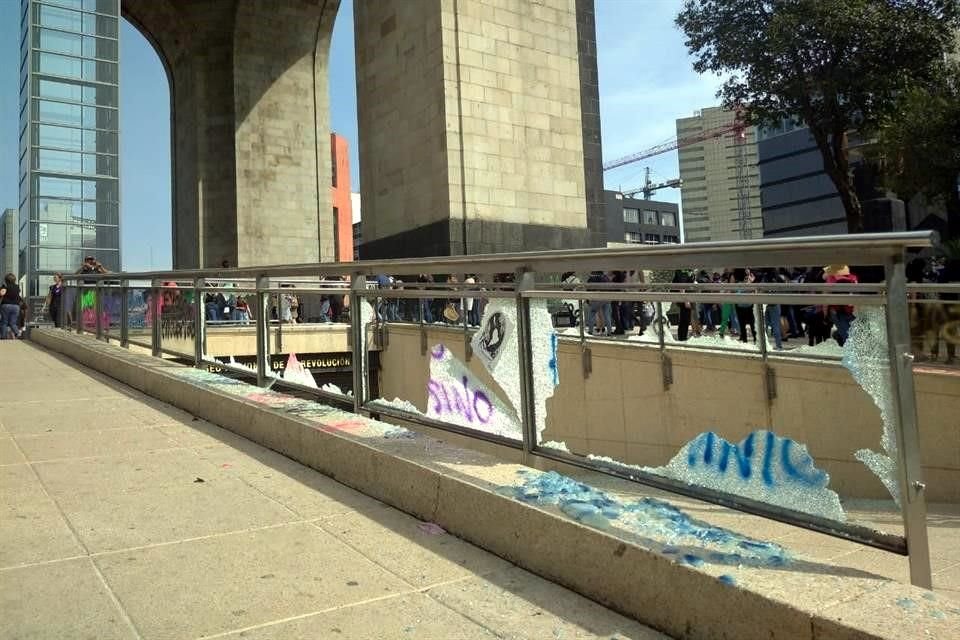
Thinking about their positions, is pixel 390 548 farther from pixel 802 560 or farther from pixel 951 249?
pixel 951 249

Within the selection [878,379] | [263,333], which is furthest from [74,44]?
[878,379]

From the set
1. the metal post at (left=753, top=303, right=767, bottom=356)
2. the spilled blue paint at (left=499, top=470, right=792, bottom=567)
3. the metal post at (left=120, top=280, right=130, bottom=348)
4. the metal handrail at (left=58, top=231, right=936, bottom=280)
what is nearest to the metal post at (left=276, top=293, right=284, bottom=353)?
the metal handrail at (left=58, top=231, right=936, bottom=280)

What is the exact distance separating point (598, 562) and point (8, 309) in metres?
18.1

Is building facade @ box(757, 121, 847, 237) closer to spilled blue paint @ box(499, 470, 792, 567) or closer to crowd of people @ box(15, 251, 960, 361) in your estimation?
crowd of people @ box(15, 251, 960, 361)

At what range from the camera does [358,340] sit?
15.9ft

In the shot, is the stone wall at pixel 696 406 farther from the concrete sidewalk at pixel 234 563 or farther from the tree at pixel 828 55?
the tree at pixel 828 55

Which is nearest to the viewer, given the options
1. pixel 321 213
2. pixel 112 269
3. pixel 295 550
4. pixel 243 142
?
pixel 295 550

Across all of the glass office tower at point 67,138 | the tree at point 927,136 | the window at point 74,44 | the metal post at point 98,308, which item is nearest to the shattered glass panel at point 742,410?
A: the metal post at point 98,308

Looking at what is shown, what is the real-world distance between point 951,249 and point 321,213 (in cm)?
2168

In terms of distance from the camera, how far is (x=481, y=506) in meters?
3.11

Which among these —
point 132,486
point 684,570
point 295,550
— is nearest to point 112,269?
point 132,486

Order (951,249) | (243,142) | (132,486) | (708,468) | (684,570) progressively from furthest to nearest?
(243,142), (951,249), (132,486), (708,468), (684,570)

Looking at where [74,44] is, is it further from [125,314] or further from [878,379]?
[878,379]

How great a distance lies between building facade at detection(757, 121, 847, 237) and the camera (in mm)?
81125
